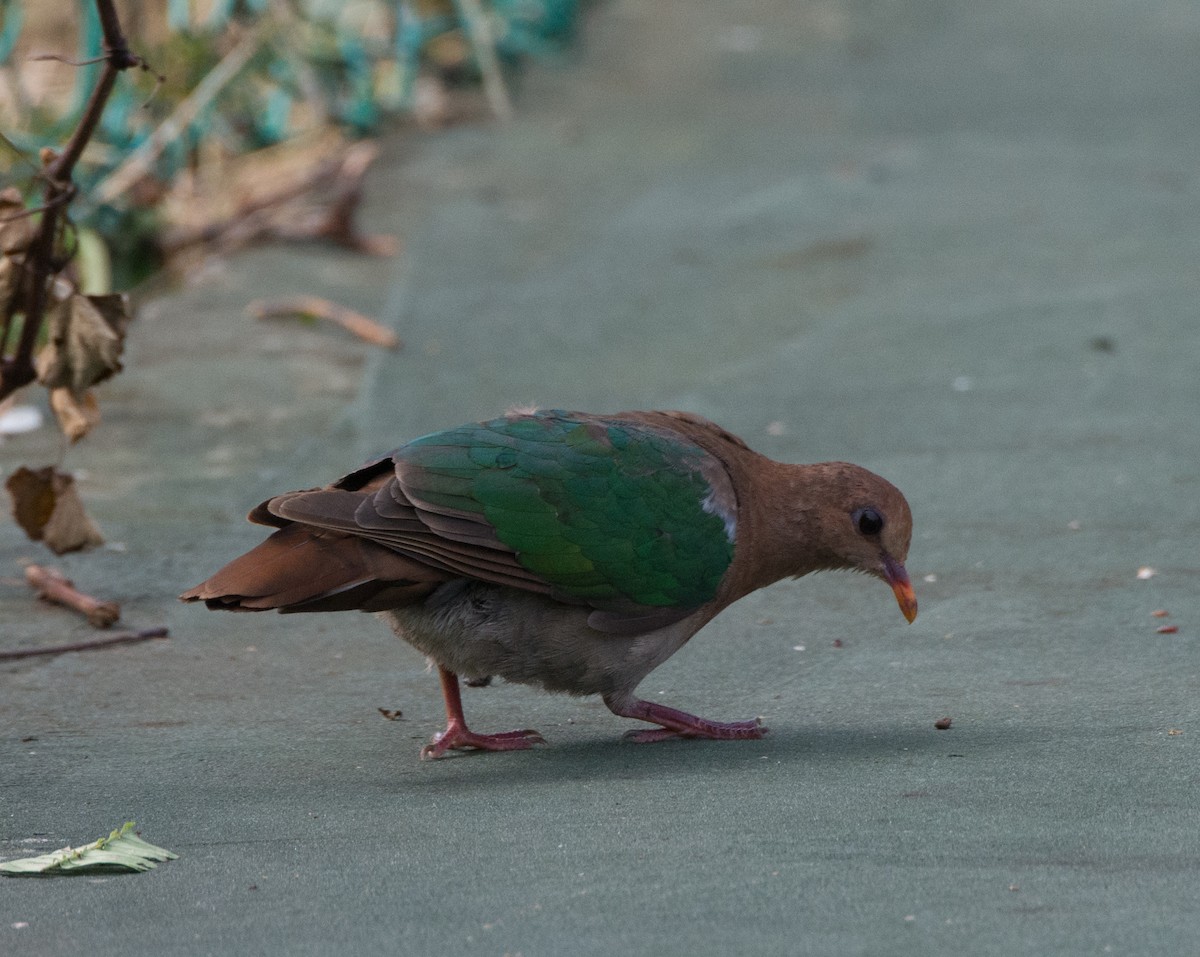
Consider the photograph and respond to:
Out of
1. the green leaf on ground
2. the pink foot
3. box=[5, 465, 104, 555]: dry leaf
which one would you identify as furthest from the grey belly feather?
box=[5, 465, 104, 555]: dry leaf

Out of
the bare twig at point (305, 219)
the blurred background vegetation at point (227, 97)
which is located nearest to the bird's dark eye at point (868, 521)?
the blurred background vegetation at point (227, 97)

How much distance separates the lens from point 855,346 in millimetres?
6828

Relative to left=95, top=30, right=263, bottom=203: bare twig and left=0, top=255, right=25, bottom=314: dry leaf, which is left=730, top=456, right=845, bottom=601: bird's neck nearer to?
left=0, top=255, right=25, bottom=314: dry leaf

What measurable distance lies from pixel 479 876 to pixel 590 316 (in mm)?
4830

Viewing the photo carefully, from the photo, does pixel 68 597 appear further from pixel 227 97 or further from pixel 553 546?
pixel 227 97

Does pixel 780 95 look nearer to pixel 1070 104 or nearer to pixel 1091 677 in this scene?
pixel 1070 104

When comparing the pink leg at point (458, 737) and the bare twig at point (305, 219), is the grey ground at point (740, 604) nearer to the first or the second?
the pink leg at point (458, 737)

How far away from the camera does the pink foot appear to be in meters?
3.68

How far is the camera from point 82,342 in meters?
4.34

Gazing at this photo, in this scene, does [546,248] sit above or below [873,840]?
below

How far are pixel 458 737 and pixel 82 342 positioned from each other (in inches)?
59.6

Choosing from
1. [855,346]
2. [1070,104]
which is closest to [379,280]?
[855,346]

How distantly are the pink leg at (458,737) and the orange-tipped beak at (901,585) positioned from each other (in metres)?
0.87

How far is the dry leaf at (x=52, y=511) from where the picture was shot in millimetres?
4484
